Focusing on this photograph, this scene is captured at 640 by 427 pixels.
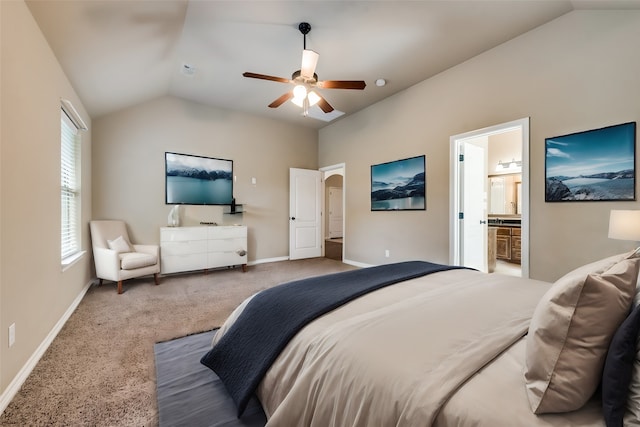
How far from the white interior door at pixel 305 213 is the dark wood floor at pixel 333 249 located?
15cm

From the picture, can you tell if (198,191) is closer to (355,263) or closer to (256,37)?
(256,37)

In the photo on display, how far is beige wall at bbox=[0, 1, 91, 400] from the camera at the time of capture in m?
1.64

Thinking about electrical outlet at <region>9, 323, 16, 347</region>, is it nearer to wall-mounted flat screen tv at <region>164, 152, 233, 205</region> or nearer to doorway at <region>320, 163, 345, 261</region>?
wall-mounted flat screen tv at <region>164, 152, 233, 205</region>

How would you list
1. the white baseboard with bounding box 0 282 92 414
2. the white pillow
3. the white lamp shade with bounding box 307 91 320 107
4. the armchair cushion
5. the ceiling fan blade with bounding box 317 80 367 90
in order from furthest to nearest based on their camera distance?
the white pillow < the armchair cushion < the white lamp shade with bounding box 307 91 320 107 < the ceiling fan blade with bounding box 317 80 367 90 < the white baseboard with bounding box 0 282 92 414

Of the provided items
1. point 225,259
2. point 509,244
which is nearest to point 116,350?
point 225,259

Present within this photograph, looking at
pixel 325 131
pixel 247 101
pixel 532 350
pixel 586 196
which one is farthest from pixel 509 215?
pixel 532 350

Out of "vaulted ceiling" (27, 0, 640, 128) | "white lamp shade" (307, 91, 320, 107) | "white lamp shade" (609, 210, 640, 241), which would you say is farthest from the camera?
"white lamp shade" (307, 91, 320, 107)

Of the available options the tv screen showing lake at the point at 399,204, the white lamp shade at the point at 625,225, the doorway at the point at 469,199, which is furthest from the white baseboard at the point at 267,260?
the white lamp shade at the point at 625,225

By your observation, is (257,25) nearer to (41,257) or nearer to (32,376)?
(41,257)

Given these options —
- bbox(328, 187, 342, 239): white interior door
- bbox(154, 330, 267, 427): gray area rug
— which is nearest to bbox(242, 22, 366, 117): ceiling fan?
bbox(154, 330, 267, 427): gray area rug

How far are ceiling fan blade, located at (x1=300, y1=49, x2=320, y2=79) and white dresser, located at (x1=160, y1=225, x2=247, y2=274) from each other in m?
2.98

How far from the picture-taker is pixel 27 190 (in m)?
1.93

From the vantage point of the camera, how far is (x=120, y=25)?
251cm

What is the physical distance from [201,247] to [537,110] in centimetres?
488
